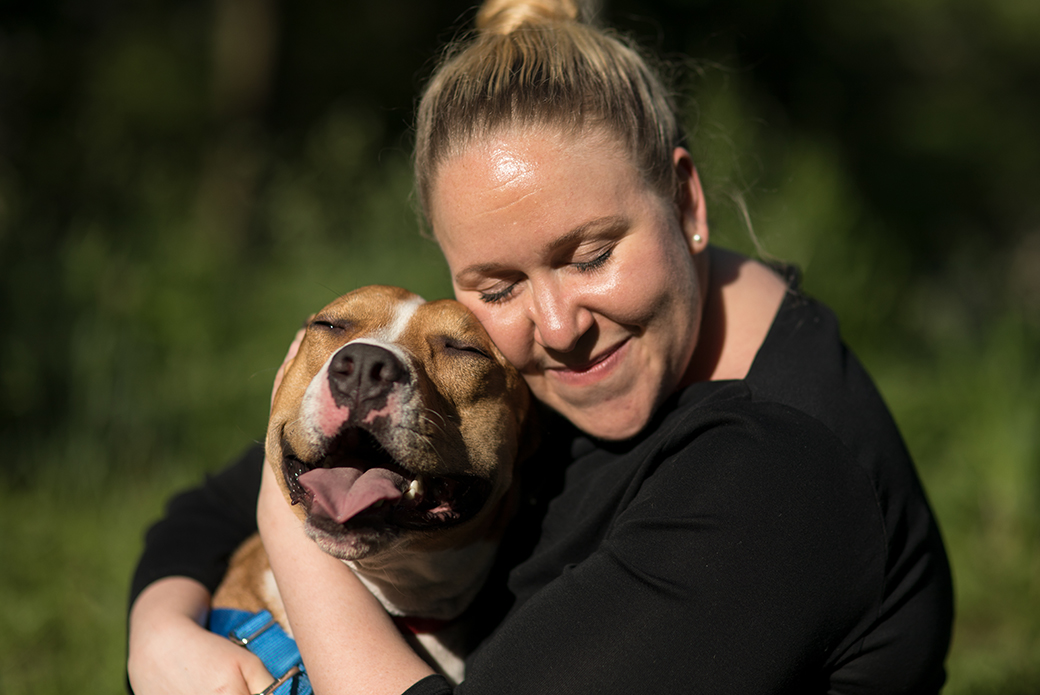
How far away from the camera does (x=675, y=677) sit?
5.89ft

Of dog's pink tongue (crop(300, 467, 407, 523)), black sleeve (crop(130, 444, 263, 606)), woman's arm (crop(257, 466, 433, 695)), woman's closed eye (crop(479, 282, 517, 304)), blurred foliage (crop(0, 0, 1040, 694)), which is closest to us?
woman's arm (crop(257, 466, 433, 695))

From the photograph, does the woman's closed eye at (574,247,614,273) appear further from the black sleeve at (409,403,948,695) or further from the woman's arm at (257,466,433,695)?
the woman's arm at (257,466,433,695)

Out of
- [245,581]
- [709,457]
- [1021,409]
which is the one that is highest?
[709,457]

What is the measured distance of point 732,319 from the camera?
2.56 m

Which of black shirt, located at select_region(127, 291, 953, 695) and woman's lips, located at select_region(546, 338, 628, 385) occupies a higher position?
woman's lips, located at select_region(546, 338, 628, 385)

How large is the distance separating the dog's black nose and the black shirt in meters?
0.64

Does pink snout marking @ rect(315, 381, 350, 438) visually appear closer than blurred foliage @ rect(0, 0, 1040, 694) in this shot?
Yes

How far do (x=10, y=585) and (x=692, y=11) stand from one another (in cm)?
1461

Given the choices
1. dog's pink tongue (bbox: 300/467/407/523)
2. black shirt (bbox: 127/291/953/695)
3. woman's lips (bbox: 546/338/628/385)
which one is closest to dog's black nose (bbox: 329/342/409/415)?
dog's pink tongue (bbox: 300/467/407/523)

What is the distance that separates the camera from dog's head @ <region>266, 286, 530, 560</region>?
2223 millimetres

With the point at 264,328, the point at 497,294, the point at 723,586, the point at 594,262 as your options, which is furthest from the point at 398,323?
the point at 264,328

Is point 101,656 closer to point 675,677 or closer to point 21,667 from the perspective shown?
point 21,667

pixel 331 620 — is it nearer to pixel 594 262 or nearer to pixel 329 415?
pixel 329 415

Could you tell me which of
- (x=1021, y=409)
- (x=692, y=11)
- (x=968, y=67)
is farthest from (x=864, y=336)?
(x=968, y=67)
